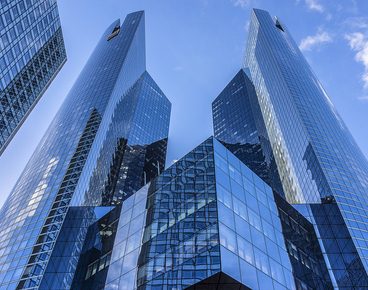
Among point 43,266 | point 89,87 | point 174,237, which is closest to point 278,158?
point 89,87

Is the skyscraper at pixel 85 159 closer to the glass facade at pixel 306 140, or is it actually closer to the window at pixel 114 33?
the window at pixel 114 33

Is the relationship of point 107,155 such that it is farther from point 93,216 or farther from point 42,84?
point 93,216

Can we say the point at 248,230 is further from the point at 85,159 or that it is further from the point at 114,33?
the point at 114,33

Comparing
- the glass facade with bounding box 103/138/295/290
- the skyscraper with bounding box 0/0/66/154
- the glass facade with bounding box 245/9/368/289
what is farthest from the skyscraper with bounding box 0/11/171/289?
the glass facade with bounding box 245/9/368/289

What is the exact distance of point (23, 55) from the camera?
9444 cm

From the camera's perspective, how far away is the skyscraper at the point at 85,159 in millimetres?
68875

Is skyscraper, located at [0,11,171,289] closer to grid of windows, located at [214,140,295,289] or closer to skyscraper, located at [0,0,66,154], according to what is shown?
skyscraper, located at [0,0,66,154]

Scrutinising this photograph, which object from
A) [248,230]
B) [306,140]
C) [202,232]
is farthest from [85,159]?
[202,232]

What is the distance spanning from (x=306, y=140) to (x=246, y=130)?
73.1 metres

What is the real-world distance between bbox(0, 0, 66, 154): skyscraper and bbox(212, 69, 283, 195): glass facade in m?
71.5

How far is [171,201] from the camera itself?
48000 millimetres

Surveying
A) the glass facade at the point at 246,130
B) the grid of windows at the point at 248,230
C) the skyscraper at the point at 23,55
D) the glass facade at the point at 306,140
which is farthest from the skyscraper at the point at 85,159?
the glass facade at the point at 306,140

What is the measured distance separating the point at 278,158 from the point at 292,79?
22.7 m

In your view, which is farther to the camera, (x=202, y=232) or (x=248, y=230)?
(x=248, y=230)
